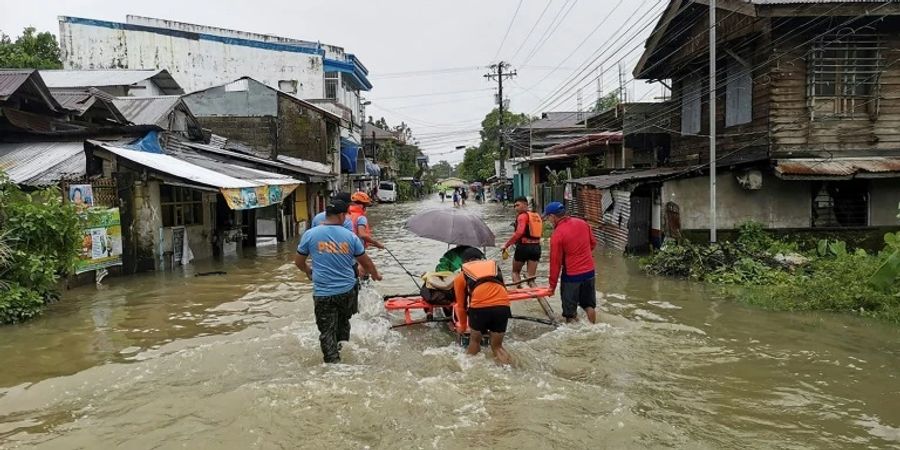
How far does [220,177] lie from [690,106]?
1329cm

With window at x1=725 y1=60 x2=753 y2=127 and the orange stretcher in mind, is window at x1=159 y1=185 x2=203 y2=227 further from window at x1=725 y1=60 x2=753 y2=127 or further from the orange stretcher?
window at x1=725 y1=60 x2=753 y2=127

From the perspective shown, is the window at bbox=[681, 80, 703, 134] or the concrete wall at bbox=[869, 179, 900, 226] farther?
the window at bbox=[681, 80, 703, 134]

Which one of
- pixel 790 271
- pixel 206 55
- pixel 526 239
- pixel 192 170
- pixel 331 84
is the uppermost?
pixel 206 55

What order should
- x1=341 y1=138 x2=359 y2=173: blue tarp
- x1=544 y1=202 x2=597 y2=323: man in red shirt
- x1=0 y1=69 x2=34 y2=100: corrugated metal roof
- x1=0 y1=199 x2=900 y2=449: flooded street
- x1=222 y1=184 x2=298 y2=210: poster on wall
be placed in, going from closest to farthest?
x1=0 y1=199 x2=900 y2=449: flooded street < x1=544 y1=202 x2=597 y2=323: man in red shirt < x1=222 y1=184 x2=298 y2=210: poster on wall < x1=0 y1=69 x2=34 y2=100: corrugated metal roof < x1=341 y1=138 x2=359 y2=173: blue tarp

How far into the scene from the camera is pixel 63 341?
7.98 metres

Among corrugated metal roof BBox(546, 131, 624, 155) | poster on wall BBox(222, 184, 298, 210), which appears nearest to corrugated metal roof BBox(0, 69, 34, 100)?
poster on wall BBox(222, 184, 298, 210)

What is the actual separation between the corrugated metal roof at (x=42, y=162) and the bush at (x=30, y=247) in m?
2.63

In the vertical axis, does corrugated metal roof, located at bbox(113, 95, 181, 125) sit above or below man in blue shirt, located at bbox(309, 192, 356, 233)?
above

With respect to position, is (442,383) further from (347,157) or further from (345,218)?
(347,157)

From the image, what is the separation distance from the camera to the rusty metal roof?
12617mm

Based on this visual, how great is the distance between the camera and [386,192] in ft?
178

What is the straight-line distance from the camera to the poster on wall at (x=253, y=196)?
13.2 metres

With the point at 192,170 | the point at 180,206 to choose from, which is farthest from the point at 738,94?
the point at 180,206

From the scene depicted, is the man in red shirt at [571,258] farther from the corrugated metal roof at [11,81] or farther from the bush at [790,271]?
the corrugated metal roof at [11,81]
